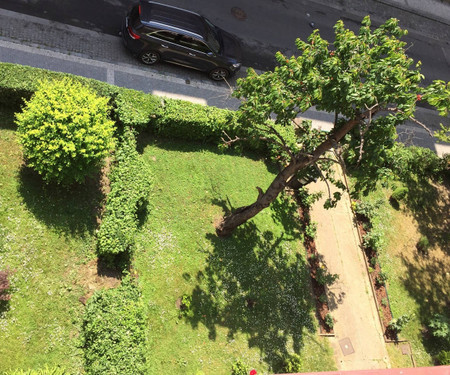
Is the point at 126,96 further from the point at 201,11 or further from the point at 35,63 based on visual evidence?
the point at 201,11

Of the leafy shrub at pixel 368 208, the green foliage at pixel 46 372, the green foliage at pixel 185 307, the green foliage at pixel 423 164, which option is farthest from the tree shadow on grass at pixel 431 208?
the green foliage at pixel 46 372

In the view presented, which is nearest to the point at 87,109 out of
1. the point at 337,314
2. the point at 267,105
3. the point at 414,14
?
the point at 267,105

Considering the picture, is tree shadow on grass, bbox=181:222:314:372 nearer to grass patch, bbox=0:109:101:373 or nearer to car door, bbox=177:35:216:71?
grass patch, bbox=0:109:101:373

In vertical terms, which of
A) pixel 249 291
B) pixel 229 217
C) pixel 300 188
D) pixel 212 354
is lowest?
pixel 212 354

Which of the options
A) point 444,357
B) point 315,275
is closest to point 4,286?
point 315,275

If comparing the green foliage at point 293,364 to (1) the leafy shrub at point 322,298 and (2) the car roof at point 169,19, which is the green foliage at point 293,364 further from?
(2) the car roof at point 169,19
